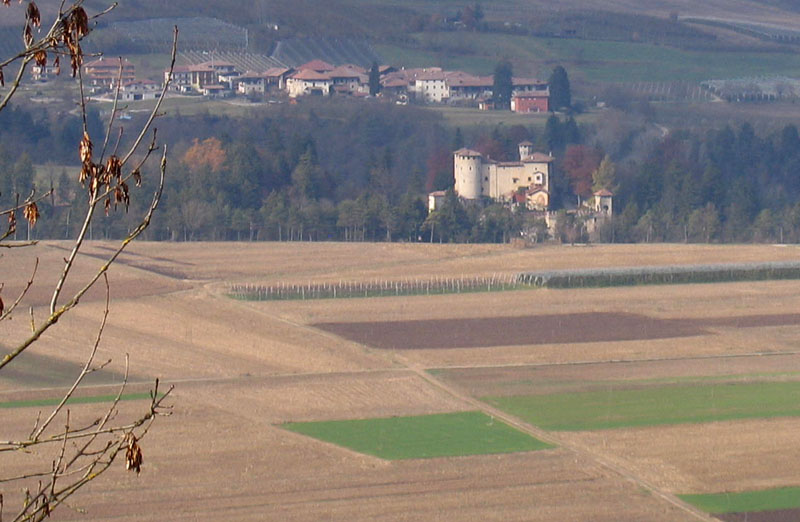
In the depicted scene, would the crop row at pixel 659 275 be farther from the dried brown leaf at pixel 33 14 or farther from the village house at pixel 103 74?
the village house at pixel 103 74

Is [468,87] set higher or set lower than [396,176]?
higher

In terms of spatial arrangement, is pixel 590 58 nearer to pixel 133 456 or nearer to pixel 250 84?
pixel 250 84

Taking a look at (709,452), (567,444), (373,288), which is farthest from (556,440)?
(373,288)

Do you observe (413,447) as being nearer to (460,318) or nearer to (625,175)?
(460,318)

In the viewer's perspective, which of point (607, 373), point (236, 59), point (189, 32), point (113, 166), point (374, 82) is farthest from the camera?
point (189, 32)

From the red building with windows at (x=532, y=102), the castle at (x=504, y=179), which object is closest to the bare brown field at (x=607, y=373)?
the castle at (x=504, y=179)

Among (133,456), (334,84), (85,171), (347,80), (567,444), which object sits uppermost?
(347,80)

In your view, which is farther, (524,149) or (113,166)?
(524,149)
